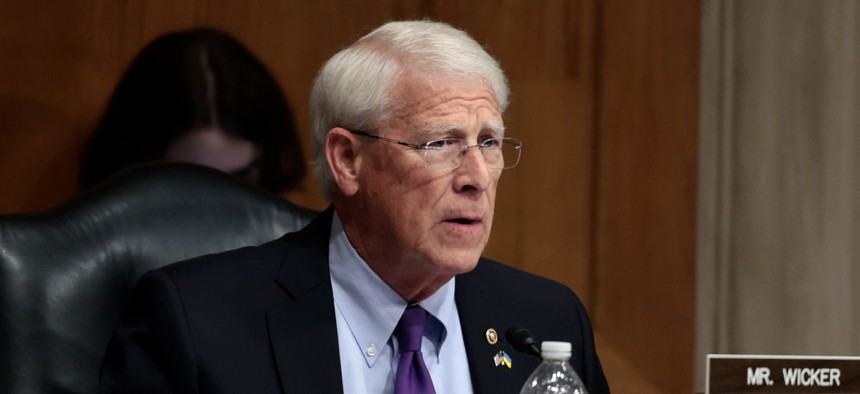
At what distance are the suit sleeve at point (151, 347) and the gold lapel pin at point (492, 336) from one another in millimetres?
538

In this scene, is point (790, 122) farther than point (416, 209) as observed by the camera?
Yes

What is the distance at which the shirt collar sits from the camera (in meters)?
1.93

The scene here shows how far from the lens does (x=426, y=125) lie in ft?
6.20

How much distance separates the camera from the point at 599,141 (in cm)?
319

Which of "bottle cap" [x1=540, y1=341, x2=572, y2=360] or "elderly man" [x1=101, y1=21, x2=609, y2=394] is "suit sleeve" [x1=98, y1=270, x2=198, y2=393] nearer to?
"elderly man" [x1=101, y1=21, x2=609, y2=394]

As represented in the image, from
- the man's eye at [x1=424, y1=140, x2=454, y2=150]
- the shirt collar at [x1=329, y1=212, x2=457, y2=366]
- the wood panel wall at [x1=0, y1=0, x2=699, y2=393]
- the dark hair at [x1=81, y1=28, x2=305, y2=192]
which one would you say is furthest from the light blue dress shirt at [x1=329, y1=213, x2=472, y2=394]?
the wood panel wall at [x1=0, y1=0, x2=699, y2=393]

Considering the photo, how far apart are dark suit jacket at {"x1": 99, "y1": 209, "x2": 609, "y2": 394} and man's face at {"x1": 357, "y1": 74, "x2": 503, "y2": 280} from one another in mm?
164

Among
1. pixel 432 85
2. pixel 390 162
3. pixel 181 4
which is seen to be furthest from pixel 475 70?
pixel 181 4

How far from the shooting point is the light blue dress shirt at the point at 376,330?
1.91 meters

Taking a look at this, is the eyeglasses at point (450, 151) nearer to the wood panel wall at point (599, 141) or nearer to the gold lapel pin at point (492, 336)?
the gold lapel pin at point (492, 336)

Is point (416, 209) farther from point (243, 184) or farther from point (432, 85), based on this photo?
point (243, 184)

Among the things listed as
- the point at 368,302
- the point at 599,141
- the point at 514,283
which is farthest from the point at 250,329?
the point at 599,141

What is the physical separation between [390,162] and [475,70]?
0.21 m

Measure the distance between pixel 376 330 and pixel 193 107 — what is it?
102 cm
